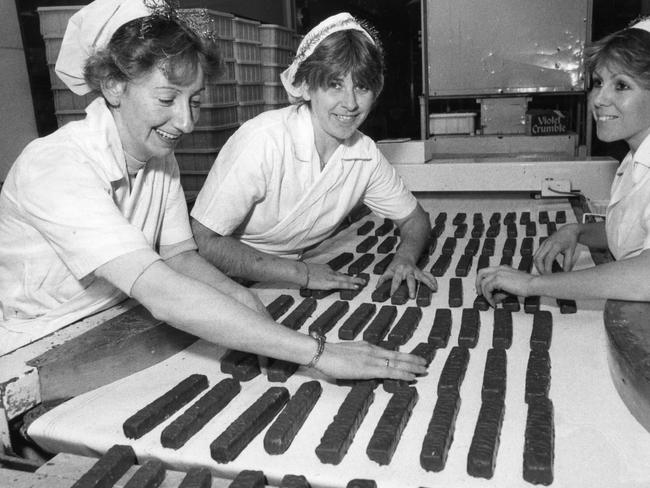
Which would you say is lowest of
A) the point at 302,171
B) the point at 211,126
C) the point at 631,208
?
the point at 631,208

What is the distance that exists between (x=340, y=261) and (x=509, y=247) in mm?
620

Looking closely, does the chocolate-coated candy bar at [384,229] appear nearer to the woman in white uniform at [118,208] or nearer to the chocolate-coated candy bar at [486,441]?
the woman in white uniform at [118,208]

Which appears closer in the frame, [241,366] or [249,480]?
[249,480]

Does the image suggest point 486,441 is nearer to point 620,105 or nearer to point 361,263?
point 620,105

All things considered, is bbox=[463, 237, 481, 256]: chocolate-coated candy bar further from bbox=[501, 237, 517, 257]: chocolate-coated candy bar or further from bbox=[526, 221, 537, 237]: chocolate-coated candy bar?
bbox=[526, 221, 537, 237]: chocolate-coated candy bar

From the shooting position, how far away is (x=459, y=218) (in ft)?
9.07

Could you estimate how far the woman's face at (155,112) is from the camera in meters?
1.33

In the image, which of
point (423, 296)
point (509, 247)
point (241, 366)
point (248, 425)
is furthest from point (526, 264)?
point (248, 425)

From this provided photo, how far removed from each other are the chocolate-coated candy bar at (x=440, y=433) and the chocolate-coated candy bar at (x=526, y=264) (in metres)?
0.92

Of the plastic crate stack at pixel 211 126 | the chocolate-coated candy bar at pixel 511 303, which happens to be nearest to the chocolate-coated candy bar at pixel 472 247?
the chocolate-coated candy bar at pixel 511 303

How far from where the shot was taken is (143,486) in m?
0.95

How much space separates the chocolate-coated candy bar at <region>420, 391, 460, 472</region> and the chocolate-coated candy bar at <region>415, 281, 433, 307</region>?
573 millimetres

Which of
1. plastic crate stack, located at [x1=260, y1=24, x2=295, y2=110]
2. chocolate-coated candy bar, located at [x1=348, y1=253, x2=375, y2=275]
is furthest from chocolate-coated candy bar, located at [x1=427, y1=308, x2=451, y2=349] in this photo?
plastic crate stack, located at [x1=260, y1=24, x2=295, y2=110]

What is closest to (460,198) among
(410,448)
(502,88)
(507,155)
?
(507,155)
